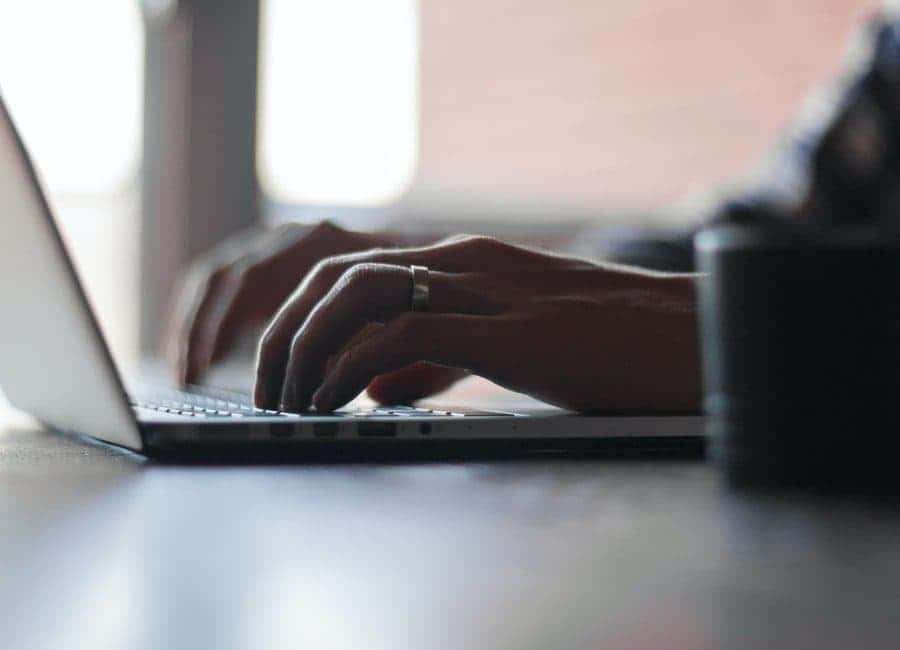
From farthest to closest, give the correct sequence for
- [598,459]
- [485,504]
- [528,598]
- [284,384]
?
[284,384] < [598,459] < [485,504] < [528,598]

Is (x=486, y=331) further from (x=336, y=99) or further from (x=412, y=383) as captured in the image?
(x=336, y=99)


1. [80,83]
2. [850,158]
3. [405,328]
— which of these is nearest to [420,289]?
[405,328]

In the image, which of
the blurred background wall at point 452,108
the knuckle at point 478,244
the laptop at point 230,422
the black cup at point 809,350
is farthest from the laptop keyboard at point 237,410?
the blurred background wall at point 452,108

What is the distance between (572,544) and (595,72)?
3.00 metres

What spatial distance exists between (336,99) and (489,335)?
2.43 m

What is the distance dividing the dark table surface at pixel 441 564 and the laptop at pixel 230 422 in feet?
0.26

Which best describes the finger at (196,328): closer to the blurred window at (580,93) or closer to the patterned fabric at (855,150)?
the patterned fabric at (855,150)

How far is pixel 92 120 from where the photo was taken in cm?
271

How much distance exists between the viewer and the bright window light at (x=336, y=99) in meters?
2.94

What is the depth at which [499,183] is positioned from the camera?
3189mm

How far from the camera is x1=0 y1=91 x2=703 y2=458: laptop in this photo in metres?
0.56

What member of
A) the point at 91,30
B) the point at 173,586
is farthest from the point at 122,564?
the point at 91,30

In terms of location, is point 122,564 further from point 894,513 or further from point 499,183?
point 499,183

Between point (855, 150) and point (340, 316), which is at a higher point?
point (855, 150)
